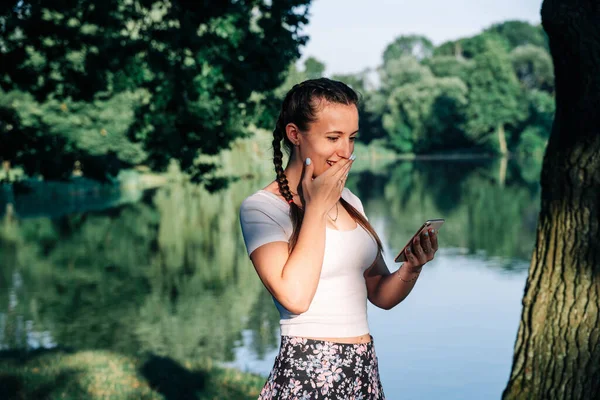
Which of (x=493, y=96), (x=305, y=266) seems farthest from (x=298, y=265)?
(x=493, y=96)

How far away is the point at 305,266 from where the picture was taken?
2229 millimetres

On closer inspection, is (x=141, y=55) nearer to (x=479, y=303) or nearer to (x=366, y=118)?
(x=479, y=303)

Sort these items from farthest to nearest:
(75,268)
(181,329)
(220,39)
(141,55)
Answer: (75,268)
(181,329)
(141,55)
(220,39)

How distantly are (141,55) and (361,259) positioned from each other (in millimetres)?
8251

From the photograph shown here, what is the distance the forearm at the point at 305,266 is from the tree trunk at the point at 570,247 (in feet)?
8.30

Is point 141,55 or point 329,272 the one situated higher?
point 141,55

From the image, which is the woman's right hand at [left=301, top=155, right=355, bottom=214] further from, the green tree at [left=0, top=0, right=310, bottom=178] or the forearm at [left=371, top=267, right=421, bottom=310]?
the green tree at [left=0, top=0, right=310, bottom=178]

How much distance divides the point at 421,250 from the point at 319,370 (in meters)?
0.51

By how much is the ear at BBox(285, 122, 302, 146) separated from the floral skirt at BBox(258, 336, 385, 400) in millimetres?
611

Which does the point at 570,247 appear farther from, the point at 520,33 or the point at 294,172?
the point at 520,33

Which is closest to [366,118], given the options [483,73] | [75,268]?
[483,73]

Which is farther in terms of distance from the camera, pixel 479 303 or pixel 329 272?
pixel 479 303

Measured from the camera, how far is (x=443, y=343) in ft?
42.6

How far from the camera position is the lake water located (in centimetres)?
1233
